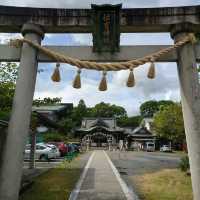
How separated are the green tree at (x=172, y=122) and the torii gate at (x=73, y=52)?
113 feet

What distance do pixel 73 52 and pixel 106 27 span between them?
93cm

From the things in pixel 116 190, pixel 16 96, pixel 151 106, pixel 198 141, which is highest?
pixel 151 106

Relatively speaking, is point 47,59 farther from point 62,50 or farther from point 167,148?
point 167,148

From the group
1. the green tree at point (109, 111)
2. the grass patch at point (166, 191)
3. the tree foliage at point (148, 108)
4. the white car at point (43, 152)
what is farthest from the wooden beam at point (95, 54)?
the tree foliage at point (148, 108)

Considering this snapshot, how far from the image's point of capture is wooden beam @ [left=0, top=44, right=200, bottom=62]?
679 centimetres

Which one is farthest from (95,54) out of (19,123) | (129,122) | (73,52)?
(129,122)

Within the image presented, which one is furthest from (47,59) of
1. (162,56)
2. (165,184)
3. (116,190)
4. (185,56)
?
(165,184)

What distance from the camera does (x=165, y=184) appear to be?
11.6 m

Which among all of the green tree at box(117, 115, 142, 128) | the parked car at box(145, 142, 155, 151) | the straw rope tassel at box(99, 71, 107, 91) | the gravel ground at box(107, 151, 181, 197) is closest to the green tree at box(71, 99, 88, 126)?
the green tree at box(117, 115, 142, 128)

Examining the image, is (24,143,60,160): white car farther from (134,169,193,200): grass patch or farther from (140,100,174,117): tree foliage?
(140,100,174,117): tree foliage

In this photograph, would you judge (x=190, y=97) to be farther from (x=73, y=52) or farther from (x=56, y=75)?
(x=56, y=75)

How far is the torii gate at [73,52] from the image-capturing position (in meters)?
6.28

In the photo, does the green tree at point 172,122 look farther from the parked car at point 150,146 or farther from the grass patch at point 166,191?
the grass patch at point 166,191

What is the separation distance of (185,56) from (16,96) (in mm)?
3747
